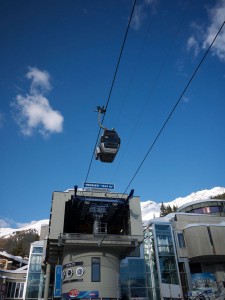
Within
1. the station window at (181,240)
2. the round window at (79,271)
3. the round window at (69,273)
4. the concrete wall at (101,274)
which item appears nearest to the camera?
the concrete wall at (101,274)

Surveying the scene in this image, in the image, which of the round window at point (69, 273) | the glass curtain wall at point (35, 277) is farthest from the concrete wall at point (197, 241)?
the glass curtain wall at point (35, 277)

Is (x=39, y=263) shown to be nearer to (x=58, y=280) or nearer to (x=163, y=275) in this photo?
(x=58, y=280)

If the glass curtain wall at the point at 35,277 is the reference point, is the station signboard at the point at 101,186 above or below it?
above

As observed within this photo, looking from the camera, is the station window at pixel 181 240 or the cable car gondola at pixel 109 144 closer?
the cable car gondola at pixel 109 144

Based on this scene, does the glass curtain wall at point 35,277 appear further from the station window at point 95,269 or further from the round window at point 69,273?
the station window at point 95,269

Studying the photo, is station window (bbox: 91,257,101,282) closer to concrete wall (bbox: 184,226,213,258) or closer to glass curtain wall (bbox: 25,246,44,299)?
concrete wall (bbox: 184,226,213,258)

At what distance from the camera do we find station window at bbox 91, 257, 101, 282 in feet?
109

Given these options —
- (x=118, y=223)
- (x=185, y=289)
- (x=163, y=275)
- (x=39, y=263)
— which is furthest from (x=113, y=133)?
(x=39, y=263)

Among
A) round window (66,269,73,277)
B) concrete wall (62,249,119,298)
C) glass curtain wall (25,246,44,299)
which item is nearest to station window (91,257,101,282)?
concrete wall (62,249,119,298)

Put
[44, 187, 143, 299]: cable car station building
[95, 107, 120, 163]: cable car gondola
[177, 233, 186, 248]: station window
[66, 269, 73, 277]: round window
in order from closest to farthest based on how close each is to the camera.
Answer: [95, 107, 120, 163]: cable car gondola
[44, 187, 143, 299]: cable car station building
[66, 269, 73, 277]: round window
[177, 233, 186, 248]: station window

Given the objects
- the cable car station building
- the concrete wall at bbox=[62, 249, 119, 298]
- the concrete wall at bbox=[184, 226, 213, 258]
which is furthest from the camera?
the concrete wall at bbox=[184, 226, 213, 258]

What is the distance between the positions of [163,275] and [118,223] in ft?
34.4

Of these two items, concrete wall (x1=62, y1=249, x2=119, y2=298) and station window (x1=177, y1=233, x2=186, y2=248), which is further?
station window (x1=177, y1=233, x2=186, y2=248)

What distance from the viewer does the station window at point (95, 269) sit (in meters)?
33.2
